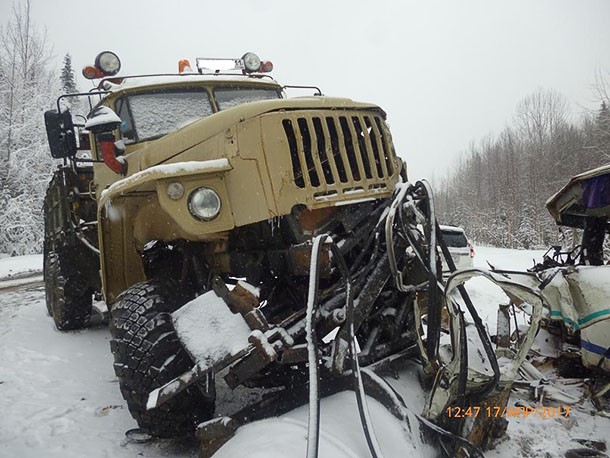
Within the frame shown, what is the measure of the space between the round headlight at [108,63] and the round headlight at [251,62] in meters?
1.43

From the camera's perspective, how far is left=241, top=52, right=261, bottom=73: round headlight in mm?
5453

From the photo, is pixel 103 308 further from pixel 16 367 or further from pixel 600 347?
pixel 600 347

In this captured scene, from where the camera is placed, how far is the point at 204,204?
287 centimetres

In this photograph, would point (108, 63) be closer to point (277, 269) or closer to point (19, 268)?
point (277, 269)

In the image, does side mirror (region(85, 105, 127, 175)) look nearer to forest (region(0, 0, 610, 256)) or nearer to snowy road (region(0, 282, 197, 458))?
snowy road (region(0, 282, 197, 458))

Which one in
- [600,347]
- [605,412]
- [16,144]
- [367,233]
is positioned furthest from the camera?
[16,144]

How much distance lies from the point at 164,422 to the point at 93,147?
3.39 metres

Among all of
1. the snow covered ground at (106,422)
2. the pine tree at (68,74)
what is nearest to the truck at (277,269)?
the snow covered ground at (106,422)

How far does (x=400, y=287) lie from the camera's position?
275 centimetres

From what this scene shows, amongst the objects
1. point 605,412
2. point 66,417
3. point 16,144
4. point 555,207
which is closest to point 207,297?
point 66,417

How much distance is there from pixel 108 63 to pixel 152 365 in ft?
12.1

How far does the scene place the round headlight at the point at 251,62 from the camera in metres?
5.45

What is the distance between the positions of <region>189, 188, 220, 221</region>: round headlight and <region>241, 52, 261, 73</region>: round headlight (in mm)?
3064

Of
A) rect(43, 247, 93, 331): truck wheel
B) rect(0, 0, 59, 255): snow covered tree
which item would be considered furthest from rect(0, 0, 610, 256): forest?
rect(43, 247, 93, 331): truck wheel
